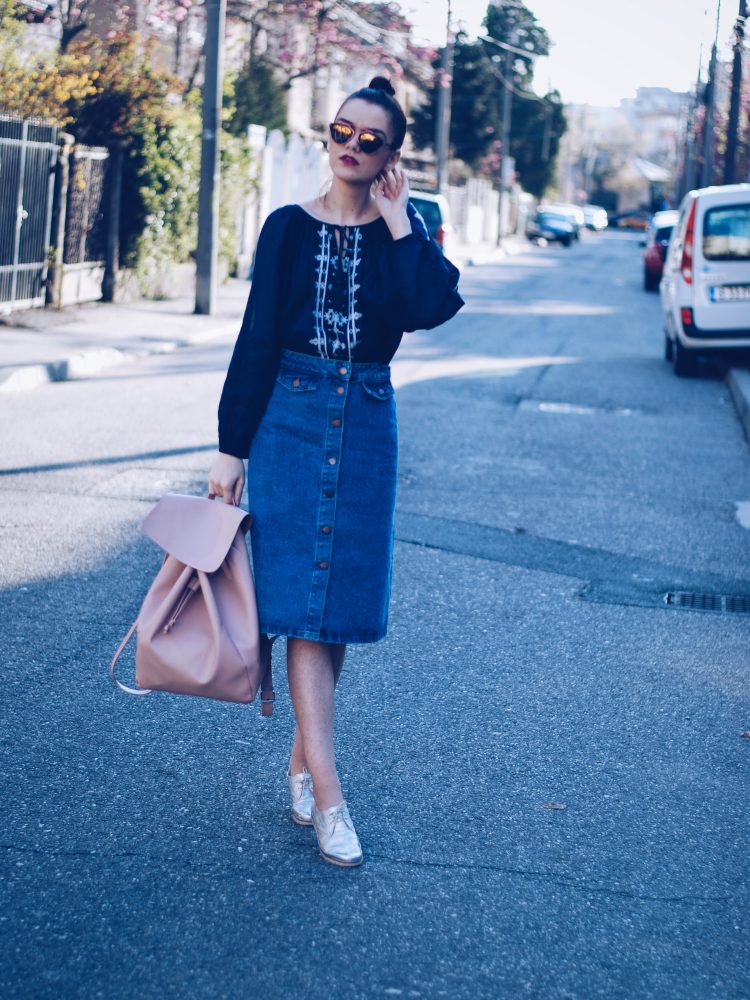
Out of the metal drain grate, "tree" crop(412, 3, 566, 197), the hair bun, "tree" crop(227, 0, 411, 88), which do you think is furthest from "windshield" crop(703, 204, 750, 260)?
"tree" crop(412, 3, 566, 197)

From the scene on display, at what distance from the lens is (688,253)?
15.0 metres

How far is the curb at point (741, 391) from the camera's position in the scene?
12.4 metres

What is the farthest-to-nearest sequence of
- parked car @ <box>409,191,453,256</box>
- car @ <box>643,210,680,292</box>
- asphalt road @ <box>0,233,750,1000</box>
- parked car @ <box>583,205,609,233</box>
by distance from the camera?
parked car @ <box>583,205,609,233</box> < car @ <box>643,210,680,292</box> < parked car @ <box>409,191,453,256</box> < asphalt road @ <box>0,233,750,1000</box>

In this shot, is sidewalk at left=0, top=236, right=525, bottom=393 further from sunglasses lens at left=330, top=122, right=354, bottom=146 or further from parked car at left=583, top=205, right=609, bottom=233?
parked car at left=583, top=205, right=609, bottom=233

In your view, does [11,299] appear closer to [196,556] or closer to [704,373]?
[704,373]

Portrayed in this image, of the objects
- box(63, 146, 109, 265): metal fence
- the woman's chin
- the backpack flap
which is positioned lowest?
the backpack flap

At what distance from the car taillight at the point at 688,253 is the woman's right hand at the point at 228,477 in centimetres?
1204

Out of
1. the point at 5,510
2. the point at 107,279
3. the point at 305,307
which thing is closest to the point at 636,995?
the point at 305,307

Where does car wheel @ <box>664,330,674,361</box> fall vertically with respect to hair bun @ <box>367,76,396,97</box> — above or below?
above

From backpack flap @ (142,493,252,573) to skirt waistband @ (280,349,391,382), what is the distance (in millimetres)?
378

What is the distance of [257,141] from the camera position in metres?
24.4

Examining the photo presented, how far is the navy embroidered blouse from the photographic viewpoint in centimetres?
349

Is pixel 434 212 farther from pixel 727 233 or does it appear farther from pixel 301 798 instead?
pixel 301 798

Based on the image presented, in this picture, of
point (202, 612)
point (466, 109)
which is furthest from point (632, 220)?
point (202, 612)
